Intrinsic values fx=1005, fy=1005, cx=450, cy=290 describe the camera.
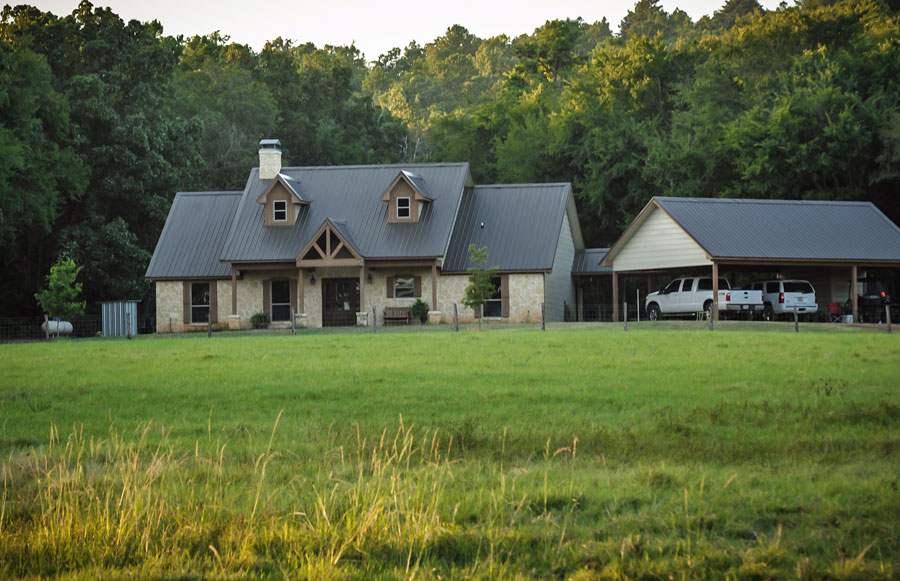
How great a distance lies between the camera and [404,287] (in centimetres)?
3994

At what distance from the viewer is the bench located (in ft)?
126

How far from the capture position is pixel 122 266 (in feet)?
147

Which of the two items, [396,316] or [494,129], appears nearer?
[396,316]

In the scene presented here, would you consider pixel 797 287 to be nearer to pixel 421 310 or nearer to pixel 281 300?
pixel 421 310

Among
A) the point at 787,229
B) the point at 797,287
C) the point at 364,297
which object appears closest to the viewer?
the point at 787,229

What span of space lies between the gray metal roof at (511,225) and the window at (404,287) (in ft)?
5.15

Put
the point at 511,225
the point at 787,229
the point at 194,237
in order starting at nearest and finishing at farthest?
the point at 787,229 < the point at 511,225 < the point at 194,237

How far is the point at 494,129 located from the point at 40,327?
96.8 ft

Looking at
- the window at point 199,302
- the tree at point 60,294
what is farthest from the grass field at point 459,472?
the window at point 199,302

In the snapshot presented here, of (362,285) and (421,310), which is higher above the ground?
(362,285)

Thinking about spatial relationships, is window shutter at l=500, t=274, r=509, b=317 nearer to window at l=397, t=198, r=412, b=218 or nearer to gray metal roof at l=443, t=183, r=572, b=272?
gray metal roof at l=443, t=183, r=572, b=272

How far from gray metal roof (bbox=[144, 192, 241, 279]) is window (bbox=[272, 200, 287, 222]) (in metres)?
2.70

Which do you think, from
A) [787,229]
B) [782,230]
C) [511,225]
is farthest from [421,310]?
[787,229]

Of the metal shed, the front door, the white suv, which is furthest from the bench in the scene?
the white suv
